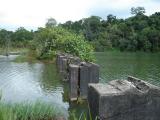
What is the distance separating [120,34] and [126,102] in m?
78.0

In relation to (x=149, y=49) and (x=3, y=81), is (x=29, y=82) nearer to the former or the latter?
(x=3, y=81)

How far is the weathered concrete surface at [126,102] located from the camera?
14.7 ft

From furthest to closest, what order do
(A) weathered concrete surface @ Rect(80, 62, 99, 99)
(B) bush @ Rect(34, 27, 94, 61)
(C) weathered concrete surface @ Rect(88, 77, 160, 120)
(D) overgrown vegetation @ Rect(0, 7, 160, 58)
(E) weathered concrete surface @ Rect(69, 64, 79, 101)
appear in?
(D) overgrown vegetation @ Rect(0, 7, 160, 58) < (B) bush @ Rect(34, 27, 94, 61) < (E) weathered concrete surface @ Rect(69, 64, 79, 101) < (A) weathered concrete surface @ Rect(80, 62, 99, 99) < (C) weathered concrete surface @ Rect(88, 77, 160, 120)

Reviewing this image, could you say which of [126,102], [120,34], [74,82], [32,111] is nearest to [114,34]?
[120,34]

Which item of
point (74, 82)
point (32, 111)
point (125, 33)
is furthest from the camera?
point (125, 33)

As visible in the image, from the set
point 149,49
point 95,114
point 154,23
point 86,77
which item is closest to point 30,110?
point 95,114

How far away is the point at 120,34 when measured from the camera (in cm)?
8181

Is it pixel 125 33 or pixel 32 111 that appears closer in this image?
pixel 32 111

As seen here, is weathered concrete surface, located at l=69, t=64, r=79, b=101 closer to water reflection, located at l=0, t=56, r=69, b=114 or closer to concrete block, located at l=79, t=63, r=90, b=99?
concrete block, located at l=79, t=63, r=90, b=99

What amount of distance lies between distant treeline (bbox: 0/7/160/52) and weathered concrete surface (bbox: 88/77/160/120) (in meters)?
60.4

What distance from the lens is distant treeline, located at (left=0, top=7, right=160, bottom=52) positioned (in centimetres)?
7381

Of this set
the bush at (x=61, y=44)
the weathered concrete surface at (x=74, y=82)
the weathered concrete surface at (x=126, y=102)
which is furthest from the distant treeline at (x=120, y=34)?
the weathered concrete surface at (x=126, y=102)

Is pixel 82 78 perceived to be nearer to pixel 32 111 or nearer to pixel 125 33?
pixel 32 111

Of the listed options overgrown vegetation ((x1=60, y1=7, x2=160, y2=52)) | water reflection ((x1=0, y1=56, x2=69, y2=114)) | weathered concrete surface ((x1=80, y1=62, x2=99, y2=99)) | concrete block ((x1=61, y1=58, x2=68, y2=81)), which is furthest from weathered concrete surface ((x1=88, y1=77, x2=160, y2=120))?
overgrown vegetation ((x1=60, y1=7, x2=160, y2=52))
